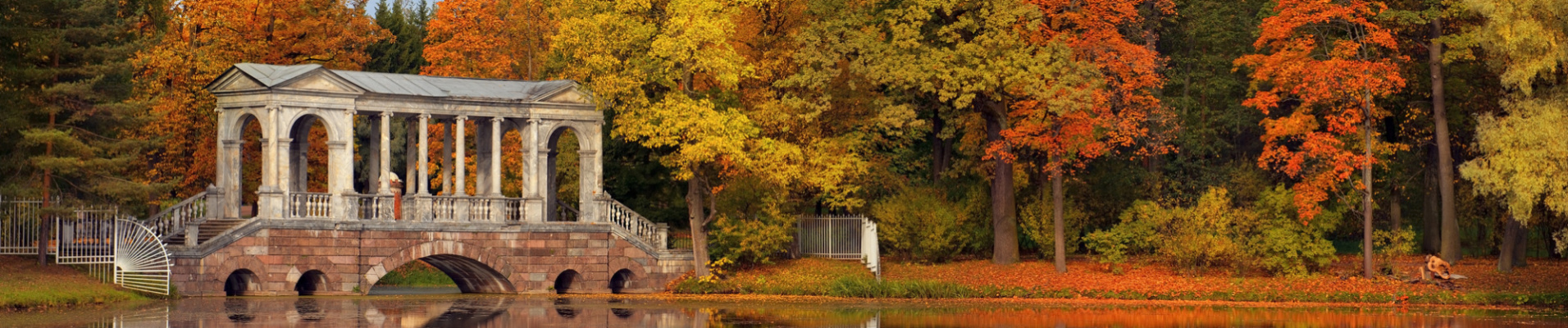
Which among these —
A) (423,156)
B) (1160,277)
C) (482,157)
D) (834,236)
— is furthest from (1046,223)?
(423,156)

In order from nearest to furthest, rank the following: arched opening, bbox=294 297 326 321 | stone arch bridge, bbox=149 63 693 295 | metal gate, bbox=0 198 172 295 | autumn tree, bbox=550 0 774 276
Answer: arched opening, bbox=294 297 326 321 < metal gate, bbox=0 198 172 295 < stone arch bridge, bbox=149 63 693 295 < autumn tree, bbox=550 0 774 276

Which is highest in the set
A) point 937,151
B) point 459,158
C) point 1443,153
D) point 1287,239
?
point 937,151

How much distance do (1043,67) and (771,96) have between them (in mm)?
6474

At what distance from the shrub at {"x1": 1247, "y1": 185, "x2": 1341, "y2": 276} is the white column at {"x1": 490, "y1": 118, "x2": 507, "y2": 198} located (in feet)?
57.8

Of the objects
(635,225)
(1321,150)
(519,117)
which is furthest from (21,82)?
(1321,150)

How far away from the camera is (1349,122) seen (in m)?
43.4

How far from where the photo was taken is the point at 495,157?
45.3 metres

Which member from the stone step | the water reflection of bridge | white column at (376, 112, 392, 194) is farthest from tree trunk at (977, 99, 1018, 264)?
the stone step

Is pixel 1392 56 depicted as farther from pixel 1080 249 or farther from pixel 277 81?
pixel 277 81

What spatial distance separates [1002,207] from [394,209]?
14.6 metres

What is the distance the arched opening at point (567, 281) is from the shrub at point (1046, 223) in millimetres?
11316

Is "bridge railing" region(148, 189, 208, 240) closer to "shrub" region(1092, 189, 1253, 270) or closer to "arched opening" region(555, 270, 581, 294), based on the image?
"arched opening" region(555, 270, 581, 294)

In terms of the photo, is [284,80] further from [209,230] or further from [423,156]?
[423,156]

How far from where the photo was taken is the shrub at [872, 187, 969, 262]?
46.7 metres
